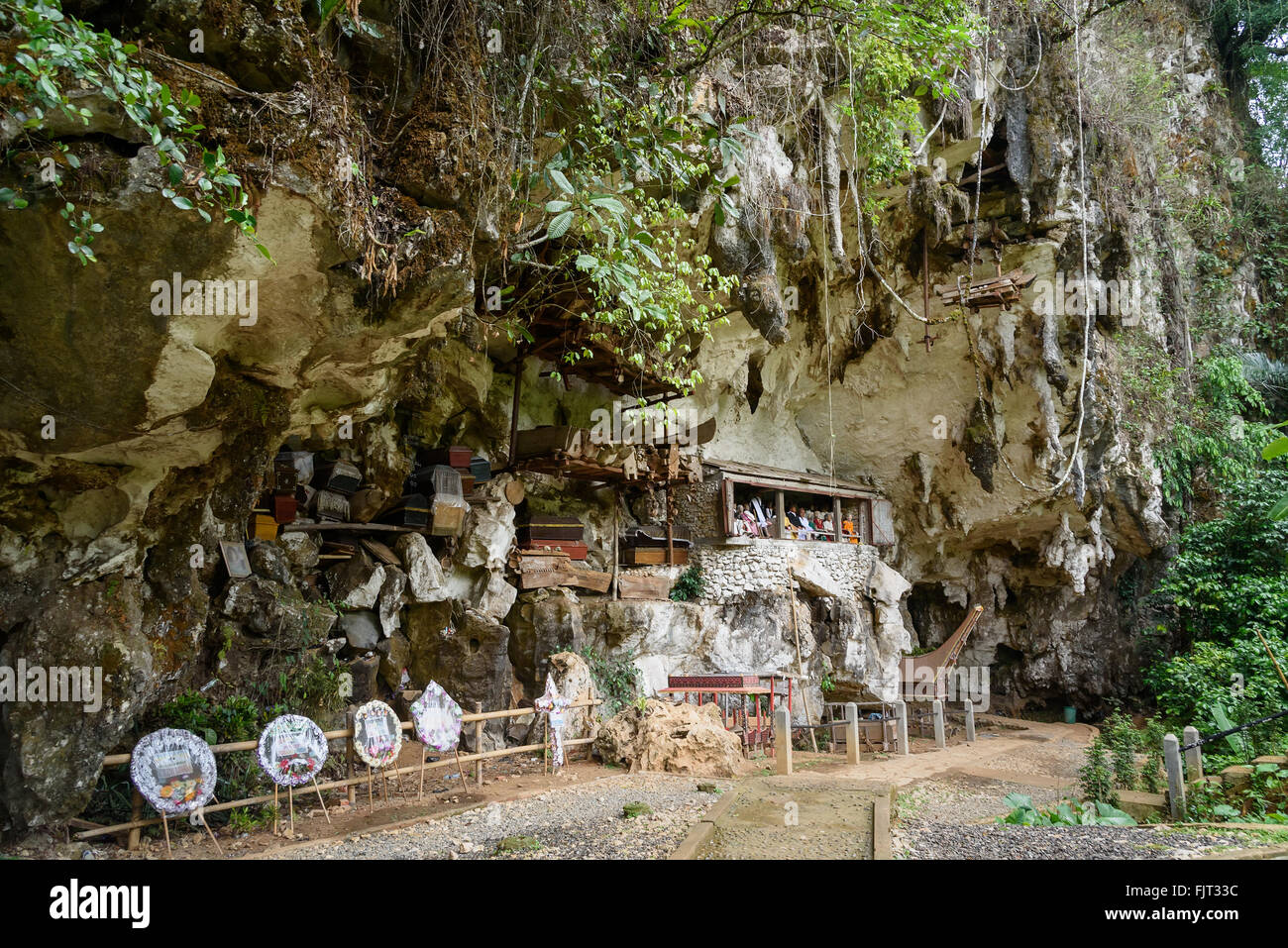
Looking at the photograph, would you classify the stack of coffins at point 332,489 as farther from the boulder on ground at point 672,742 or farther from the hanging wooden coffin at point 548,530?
the boulder on ground at point 672,742

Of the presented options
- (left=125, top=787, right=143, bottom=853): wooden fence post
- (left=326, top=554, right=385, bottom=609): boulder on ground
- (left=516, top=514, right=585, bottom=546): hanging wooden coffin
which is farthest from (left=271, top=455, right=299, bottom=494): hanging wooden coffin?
(left=125, top=787, right=143, bottom=853): wooden fence post

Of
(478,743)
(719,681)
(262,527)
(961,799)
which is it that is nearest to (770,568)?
(719,681)

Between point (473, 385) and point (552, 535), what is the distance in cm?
274

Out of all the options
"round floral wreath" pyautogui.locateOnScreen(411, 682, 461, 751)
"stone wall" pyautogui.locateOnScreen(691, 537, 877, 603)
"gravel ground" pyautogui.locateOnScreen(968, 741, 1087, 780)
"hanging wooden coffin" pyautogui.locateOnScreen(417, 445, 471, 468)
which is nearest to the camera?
"round floral wreath" pyautogui.locateOnScreen(411, 682, 461, 751)

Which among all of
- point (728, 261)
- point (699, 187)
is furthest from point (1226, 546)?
point (699, 187)

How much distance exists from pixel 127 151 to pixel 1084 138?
16984 millimetres

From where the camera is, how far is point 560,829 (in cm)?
620

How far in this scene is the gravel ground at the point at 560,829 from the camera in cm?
557

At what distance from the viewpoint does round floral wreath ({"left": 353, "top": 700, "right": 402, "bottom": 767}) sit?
6.91m

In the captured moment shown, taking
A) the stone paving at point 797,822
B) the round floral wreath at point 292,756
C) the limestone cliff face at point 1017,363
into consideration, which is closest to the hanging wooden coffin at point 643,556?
the limestone cliff face at point 1017,363

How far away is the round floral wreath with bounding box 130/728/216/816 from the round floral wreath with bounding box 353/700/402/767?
1.26 meters

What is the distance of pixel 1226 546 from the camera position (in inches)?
567

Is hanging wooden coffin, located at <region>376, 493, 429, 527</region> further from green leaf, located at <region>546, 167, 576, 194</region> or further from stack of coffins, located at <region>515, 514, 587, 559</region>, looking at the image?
green leaf, located at <region>546, 167, 576, 194</region>

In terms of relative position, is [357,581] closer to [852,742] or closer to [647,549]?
[647,549]
